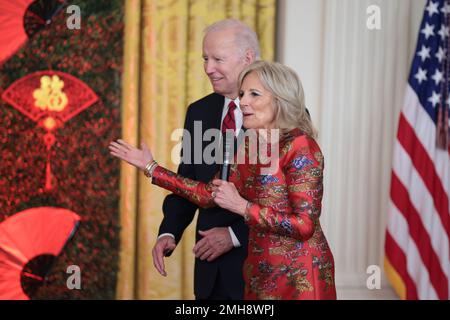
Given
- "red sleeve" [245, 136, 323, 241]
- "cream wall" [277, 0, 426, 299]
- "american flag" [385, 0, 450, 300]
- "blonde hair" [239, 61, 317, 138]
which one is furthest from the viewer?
"cream wall" [277, 0, 426, 299]

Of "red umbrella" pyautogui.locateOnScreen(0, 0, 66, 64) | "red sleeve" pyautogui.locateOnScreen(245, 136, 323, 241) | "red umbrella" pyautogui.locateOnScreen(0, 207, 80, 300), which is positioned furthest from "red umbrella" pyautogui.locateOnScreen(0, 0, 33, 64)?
"red sleeve" pyautogui.locateOnScreen(245, 136, 323, 241)

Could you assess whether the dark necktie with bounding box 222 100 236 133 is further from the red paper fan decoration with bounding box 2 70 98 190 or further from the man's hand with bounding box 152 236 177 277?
the red paper fan decoration with bounding box 2 70 98 190

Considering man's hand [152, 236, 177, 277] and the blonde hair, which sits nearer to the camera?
the blonde hair

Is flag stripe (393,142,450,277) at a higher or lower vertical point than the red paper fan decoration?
lower

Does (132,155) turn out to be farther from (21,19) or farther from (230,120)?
(21,19)

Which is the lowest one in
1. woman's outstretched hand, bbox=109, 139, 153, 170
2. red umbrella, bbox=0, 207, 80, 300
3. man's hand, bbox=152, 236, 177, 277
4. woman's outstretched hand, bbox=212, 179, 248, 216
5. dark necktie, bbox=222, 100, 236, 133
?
red umbrella, bbox=0, 207, 80, 300

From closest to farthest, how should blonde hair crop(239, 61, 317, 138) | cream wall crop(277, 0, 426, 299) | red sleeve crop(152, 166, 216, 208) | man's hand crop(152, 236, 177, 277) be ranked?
blonde hair crop(239, 61, 317, 138) → red sleeve crop(152, 166, 216, 208) → man's hand crop(152, 236, 177, 277) → cream wall crop(277, 0, 426, 299)

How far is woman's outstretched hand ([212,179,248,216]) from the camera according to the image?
2148 mm

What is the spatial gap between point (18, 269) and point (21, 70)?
4.44 feet

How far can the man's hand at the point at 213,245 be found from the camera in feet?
8.77

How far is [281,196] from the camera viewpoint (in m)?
2.20

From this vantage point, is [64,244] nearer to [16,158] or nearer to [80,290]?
[80,290]

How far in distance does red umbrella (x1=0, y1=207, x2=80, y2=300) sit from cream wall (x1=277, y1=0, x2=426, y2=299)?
1798mm
